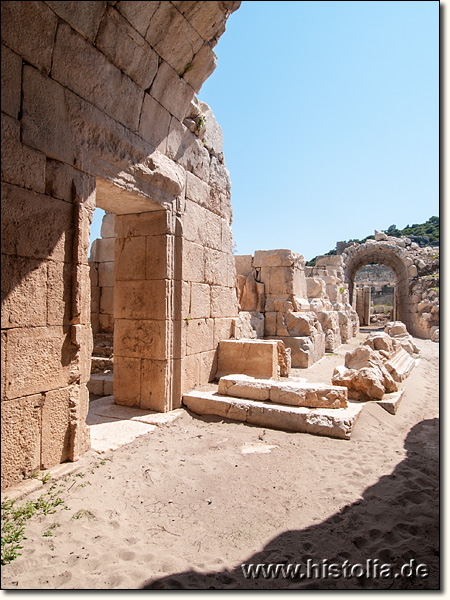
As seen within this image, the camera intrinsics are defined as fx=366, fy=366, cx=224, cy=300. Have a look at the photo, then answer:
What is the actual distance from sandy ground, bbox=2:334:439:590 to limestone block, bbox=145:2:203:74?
13.3ft

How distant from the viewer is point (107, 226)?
797cm

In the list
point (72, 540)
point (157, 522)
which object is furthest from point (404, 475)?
point (72, 540)

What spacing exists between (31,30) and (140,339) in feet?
10.8

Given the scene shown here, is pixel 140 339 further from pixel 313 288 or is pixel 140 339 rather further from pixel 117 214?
pixel 313 288

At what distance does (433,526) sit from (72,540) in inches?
92.5

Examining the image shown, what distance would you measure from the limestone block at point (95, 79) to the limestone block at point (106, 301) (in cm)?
441

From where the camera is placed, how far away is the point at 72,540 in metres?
2.28

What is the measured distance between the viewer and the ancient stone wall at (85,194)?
271 cm

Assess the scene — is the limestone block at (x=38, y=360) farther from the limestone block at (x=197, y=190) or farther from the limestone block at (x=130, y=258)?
the limestone block at (x=197, y=190)

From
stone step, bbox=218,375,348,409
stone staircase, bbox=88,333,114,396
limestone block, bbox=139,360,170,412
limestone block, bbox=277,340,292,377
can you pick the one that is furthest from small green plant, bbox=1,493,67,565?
limestone block, bbox=277,340,292,377

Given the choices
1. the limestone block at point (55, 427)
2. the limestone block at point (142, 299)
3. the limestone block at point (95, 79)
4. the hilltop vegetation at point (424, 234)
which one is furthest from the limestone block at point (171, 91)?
the hilltop vegetation at point (424, 234)

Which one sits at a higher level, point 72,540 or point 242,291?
point 242,291

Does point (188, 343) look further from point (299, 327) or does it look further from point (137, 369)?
point (299, 327)

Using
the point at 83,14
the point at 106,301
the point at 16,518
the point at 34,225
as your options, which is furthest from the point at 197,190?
the point at 16,518
